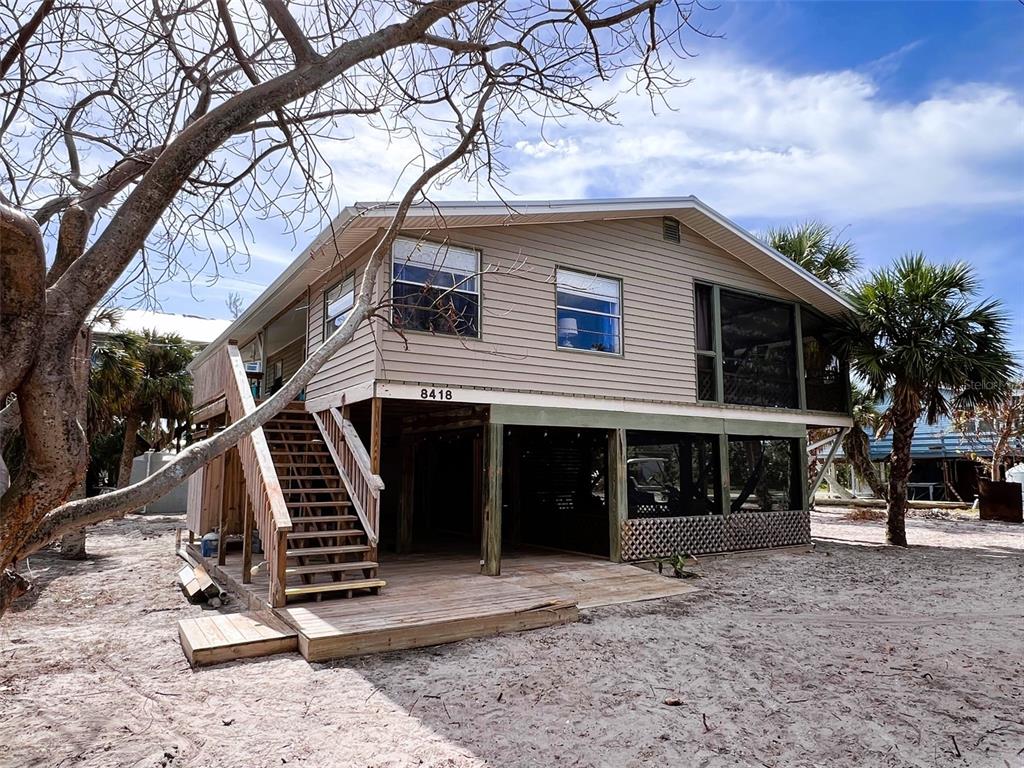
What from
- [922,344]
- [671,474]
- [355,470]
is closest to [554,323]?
[355,470]

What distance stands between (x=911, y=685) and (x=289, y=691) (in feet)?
15.7

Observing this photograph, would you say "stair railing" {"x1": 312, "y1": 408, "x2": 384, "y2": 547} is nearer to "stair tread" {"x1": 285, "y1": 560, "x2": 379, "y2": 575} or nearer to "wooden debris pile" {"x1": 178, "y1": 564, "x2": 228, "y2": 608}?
"stair tread" {"x1": 285, "y1": 560, "x2": 379, "y2": 575}

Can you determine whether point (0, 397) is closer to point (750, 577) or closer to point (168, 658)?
point (168, 658)

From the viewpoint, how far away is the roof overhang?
8.07 meters

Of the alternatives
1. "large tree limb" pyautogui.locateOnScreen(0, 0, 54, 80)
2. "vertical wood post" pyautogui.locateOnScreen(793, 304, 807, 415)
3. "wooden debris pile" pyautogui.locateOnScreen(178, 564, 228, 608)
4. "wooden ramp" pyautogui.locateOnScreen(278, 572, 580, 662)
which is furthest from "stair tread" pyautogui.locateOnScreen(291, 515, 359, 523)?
"vertical wood post" pyautogui.locateOnScreen(793, 304, 807, 415)

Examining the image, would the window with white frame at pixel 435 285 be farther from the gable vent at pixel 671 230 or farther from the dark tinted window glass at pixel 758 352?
the dark tinted window glass at pixel 758 352

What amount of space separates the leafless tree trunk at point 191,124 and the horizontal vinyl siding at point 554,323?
3.48 metres

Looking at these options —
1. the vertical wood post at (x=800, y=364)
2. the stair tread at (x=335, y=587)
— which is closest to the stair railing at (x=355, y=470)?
the stair tread at (x=335, y=587)

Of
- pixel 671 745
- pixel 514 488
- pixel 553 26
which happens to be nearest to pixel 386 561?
pixel 514 488

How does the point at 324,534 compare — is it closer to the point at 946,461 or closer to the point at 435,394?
the point at 435,394

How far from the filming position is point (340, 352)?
9.38 meters

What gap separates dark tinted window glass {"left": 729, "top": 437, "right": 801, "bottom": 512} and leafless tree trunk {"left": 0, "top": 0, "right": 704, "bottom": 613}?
960 centimetres

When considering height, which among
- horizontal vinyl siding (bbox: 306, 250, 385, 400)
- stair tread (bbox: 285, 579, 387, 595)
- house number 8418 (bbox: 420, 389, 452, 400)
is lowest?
stair tread (bbox: 285, 579, 387, 595)

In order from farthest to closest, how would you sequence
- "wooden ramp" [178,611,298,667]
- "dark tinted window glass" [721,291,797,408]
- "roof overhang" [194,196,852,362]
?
"dark tinted window glass" [721,291,797,408] < "roof overhang" [194,196,852,362] < "wooden ramp" [178,611,298,667]
